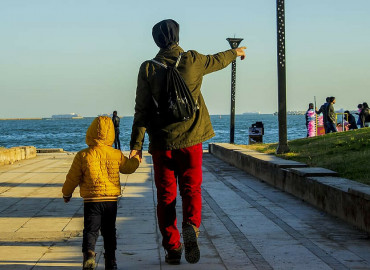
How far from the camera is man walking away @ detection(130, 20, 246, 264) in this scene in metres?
5.48

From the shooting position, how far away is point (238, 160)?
15883 mm

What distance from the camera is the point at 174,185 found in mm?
5645

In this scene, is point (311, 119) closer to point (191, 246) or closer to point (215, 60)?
point (215, 60)

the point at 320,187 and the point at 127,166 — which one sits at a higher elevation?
the point at 127,166

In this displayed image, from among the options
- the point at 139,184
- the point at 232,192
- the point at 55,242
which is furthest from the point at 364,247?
the point at 139,184

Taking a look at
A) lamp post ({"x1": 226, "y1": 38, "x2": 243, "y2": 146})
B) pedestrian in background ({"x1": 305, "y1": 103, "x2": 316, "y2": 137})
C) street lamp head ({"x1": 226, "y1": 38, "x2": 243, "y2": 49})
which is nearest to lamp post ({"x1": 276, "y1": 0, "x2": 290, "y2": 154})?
Result: lamp post ({"x1": 226, "y1": 38, "x2": 243, "y2": 146})

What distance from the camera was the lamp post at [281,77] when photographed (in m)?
15.0

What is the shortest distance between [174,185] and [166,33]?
126 centimetres

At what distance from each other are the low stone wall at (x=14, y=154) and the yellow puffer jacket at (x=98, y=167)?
1345cm

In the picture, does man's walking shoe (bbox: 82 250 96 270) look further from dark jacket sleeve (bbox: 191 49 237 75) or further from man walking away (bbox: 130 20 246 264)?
dark jacket sleeve (bbox: 191 49 237 75)

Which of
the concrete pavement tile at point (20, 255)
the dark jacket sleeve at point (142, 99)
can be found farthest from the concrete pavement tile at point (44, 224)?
the dark jacket sleeve at point (142, 99)

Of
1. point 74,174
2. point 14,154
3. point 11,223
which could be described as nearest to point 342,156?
point 11,223

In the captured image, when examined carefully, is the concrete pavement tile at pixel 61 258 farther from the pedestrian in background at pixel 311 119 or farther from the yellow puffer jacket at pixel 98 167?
the pedestrian in background at pixel 311 119

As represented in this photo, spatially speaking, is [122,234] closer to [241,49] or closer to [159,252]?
[159,252]
